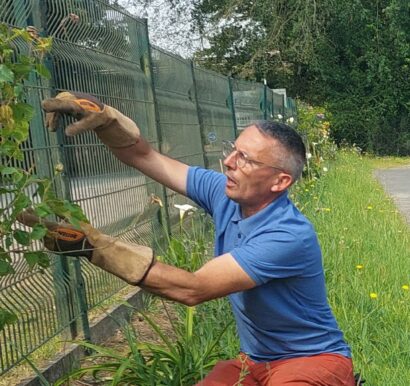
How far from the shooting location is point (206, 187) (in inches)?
132

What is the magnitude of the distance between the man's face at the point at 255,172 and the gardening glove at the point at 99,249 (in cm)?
60

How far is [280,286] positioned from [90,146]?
1975 millimetres

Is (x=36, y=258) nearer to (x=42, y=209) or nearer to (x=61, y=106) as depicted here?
(x=42, y=209)

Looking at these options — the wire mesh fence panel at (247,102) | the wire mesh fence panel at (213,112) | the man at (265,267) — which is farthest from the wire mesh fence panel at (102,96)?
the wire mesh fence panel at (247,102)

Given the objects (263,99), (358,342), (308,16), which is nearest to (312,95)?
(308,16)

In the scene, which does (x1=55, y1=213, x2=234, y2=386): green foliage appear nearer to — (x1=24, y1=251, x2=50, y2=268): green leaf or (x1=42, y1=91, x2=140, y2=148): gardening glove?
(x1=42, y1=91, x2=140, y2=148): gardening glove

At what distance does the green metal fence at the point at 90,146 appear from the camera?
11.6 feet

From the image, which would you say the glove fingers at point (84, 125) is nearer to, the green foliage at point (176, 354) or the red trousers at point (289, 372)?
the red trousers at point (289, 372)

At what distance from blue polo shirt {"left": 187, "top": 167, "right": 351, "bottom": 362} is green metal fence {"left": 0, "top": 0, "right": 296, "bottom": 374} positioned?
0.77m

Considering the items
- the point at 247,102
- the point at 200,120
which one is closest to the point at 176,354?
the point at 200,120

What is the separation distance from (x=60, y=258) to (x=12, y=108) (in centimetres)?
203

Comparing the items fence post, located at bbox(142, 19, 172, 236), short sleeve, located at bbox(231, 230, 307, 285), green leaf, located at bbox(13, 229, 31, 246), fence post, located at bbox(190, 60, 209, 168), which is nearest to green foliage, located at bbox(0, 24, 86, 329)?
green leaf, located at bbox(13, 229, 31, 246)

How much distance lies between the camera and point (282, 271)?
2.75m

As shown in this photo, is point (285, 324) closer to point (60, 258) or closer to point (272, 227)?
point (272, 227)
